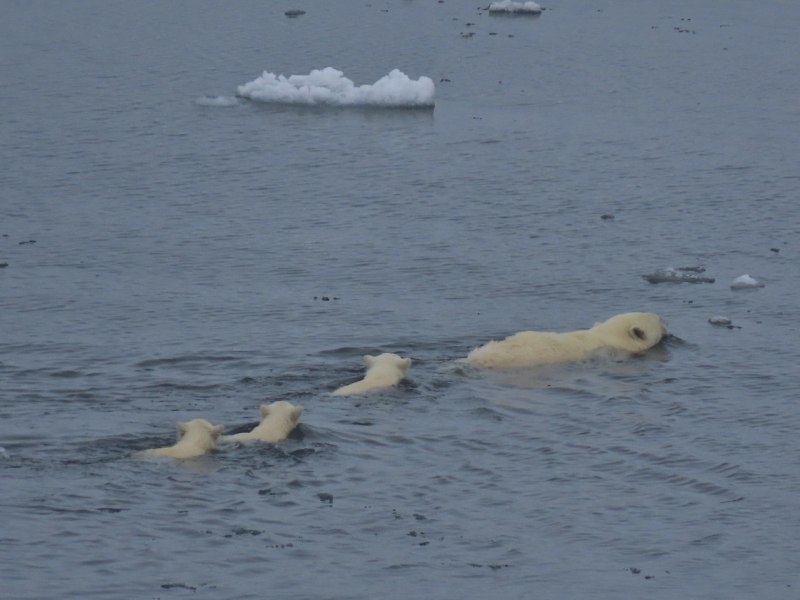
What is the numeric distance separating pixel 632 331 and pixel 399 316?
3.13 metres

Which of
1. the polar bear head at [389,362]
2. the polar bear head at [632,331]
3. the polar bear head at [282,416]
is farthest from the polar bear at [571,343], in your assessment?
the polar bear head at [282,416]

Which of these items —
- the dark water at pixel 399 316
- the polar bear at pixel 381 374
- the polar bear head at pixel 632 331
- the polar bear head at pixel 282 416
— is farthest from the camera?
the polar bear head at pixel 632 331

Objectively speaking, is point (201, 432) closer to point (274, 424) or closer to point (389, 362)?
point (274, 424)

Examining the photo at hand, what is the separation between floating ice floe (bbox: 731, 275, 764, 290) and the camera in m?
18.9

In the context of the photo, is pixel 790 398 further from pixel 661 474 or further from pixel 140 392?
pixel 140 392

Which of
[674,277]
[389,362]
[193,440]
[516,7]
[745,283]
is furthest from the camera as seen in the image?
[516,7]

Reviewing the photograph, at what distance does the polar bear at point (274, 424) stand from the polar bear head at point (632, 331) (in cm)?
486

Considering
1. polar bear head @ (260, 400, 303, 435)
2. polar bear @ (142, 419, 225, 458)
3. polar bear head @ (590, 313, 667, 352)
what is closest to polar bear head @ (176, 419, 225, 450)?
polar bear @ (142, 419, 225, 458)

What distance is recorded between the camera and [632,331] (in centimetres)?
1606

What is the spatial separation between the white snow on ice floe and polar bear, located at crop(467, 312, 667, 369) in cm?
1527

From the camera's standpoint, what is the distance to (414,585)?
9.81 metres

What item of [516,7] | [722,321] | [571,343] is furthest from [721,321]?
[516,7]

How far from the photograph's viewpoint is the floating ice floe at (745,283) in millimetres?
18859

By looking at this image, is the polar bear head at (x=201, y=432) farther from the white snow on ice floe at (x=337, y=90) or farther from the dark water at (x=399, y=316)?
the white snow on ice floe at (x=337, y=90)
